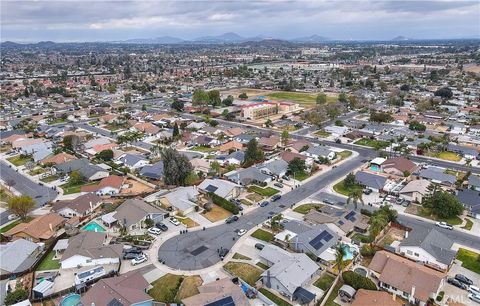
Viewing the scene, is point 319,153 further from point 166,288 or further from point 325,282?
point 166,288

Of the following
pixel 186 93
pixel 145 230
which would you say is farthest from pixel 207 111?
pixel 145 230

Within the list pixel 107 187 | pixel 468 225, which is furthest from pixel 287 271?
pixel 107 187

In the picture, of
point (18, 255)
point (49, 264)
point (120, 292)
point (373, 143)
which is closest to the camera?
point (120, 292)

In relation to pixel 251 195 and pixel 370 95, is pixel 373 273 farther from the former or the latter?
pixel 370 95

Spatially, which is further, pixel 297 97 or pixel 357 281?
pixel 297 97

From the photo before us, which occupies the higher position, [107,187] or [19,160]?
[107,187]

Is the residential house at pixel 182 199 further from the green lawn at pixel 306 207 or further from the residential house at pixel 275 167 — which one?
the green lawn at pixel 306 207

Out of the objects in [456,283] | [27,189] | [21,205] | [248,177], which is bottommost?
[27,189]
